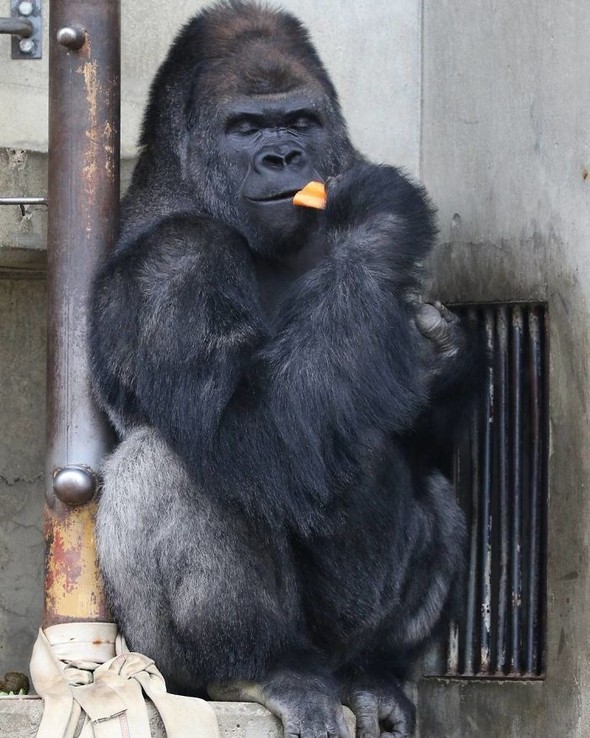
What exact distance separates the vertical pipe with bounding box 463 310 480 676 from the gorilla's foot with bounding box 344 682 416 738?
581mm

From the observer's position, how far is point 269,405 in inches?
138

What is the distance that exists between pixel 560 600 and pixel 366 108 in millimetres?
1840

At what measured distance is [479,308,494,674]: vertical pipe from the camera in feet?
15.0

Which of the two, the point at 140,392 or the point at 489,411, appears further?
the point at 489,411

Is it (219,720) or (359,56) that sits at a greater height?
(359,56)

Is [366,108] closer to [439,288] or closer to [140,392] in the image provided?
[439,288]

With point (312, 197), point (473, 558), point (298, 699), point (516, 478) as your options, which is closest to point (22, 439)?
point (473, 558)

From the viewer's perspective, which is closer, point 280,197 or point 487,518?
point 280,197

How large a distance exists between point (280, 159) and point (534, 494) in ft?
4.25

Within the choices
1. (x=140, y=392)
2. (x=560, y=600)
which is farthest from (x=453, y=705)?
(x=140, y=392)

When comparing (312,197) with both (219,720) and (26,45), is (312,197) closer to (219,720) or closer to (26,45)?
(219,720)

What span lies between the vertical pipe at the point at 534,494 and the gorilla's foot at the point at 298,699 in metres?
0.94

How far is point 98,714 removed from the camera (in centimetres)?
338

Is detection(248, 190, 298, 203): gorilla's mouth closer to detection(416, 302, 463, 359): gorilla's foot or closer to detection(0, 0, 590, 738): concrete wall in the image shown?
detection(416, 302, 463, 359): gorilla's foot
